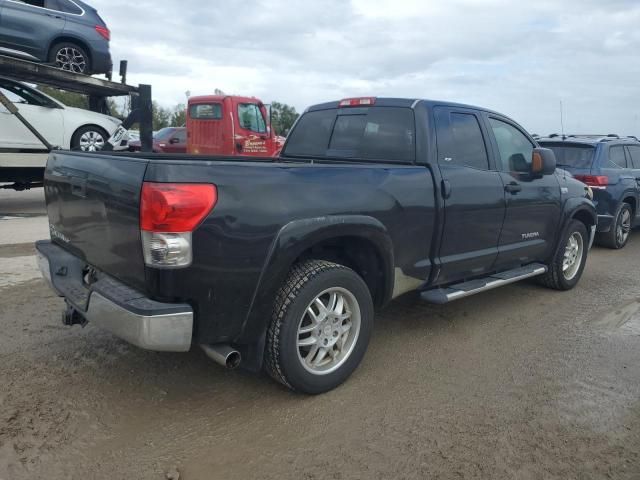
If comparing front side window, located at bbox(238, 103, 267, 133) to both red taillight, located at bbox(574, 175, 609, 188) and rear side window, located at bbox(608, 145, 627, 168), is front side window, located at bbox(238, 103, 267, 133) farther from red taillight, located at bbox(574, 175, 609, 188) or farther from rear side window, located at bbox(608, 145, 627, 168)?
rear side window, located at bbox(608, 145, 627, 168)

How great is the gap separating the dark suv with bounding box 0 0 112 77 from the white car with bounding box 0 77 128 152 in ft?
1.99

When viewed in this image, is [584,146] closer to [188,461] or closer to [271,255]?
[271,255]

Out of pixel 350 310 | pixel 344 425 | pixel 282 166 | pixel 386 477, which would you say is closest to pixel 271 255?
pixel 282 166

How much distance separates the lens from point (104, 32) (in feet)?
31.4

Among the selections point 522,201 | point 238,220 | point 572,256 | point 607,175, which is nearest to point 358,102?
point 522,201

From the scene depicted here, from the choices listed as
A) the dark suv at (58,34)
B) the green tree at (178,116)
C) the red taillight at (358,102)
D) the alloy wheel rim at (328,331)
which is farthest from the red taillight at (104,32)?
the green tree at (178,116)

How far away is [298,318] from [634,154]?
26.5 feet

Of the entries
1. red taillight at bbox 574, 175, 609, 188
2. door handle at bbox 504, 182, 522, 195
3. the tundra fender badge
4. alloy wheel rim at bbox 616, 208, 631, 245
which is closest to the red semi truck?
red taillight at bbox 574, 175, 609, 188

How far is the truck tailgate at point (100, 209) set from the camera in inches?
108

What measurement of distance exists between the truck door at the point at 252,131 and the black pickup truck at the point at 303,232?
798 centimetres

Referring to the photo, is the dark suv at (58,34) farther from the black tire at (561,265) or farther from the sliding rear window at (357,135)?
the black tire at (561,265)

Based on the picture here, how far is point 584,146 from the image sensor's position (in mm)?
8227

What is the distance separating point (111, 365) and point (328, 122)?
2611mm

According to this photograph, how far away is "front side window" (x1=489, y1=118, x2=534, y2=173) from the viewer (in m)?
4.80
